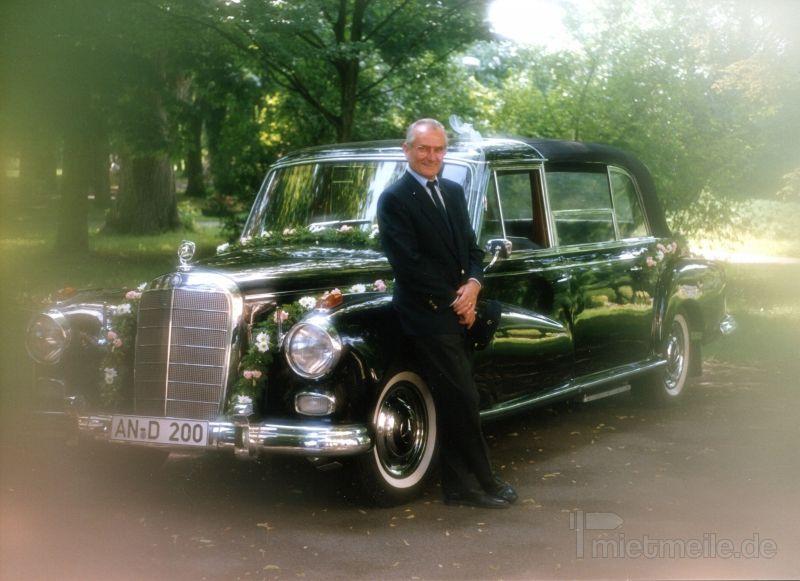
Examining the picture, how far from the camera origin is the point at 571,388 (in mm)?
7621

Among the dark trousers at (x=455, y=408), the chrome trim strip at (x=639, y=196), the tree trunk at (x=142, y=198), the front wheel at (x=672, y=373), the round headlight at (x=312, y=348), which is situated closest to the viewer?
the round headlight at (x=312, y=348)

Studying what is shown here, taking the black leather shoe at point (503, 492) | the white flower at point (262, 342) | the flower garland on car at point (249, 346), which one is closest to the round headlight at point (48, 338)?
the flower garland on car at point (249, 346)

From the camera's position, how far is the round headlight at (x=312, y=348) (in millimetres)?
5656

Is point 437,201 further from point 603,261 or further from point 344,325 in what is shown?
point 603,261

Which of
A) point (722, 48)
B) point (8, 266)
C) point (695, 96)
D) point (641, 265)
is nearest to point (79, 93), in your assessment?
point (8, 266)

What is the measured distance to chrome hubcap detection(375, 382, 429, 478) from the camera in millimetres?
5996

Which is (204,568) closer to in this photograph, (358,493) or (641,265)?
(358,493)

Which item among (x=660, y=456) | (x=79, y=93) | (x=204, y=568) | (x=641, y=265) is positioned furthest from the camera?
(x=79, y=93)

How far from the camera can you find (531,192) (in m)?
7.63

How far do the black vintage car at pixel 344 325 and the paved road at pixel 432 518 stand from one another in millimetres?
384

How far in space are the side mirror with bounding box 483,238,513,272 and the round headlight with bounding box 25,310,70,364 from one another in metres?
2.44

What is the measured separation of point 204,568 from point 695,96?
13.5 metres

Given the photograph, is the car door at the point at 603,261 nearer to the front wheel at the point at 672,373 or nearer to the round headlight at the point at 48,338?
the front wheel at the point at 672,373

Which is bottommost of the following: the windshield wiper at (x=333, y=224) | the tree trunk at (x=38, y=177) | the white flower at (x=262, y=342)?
the tree trunk at (x=38, y=177)
